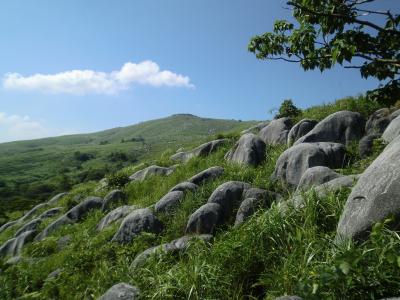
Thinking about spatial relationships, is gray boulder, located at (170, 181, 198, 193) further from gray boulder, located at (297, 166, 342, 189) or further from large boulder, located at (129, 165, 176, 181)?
large boulder, located at (129, 165, 176, 181)

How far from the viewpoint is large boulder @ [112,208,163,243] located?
14.7 meters

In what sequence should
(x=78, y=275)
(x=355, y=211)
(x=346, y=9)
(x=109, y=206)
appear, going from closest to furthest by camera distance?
(x=346, y=9), (x=355, y=211), (x=78, y=275), (x=109, y=206)

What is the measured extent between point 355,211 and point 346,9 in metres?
3.95

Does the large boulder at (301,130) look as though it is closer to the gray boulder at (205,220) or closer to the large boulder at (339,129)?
the large boulder at (339,129)

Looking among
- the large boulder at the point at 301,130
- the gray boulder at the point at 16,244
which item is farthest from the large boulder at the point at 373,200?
the gray boulder at the point at 16,244

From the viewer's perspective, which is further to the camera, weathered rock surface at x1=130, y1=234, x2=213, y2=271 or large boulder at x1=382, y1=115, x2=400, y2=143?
large boulder at x1=382, y1=115, x2=400, y2=143

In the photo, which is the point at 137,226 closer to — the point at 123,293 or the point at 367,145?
the point at 123,293

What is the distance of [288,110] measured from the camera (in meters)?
22.0

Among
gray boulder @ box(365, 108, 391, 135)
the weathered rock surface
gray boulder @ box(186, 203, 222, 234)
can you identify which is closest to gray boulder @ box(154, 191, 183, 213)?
gray boulder @ box(186, 203, 222, 234)

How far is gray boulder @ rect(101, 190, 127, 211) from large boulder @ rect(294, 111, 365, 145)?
30.8 feet

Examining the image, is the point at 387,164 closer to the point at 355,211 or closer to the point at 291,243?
the point at 355,211

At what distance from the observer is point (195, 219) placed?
13656 millimetres

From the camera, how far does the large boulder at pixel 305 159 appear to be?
14.5 meters

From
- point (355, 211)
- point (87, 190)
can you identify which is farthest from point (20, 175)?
point (355, 211)
